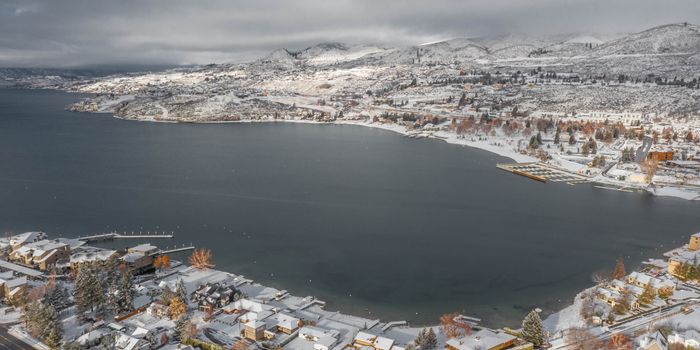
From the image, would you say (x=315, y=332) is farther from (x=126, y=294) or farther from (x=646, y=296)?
(x=646, y=296)

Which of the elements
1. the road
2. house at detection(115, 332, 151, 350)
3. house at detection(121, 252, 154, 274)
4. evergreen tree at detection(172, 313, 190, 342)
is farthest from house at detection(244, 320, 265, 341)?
house at detection(121, 252, 154, 274)

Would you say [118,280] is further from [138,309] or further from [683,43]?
[683,43]

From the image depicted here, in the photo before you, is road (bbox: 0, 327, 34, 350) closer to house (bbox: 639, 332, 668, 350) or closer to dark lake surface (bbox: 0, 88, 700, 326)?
dark lake surface (bbox: 0, 88, 700, 326)

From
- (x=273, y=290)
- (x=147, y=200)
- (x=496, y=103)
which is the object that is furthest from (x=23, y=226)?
(x=496, y=103)

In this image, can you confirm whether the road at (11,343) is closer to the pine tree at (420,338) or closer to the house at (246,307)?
the house at (246,307)

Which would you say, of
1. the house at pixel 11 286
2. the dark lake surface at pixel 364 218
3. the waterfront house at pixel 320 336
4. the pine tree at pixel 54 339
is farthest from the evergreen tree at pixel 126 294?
the waterfront house at pixel 320 336
